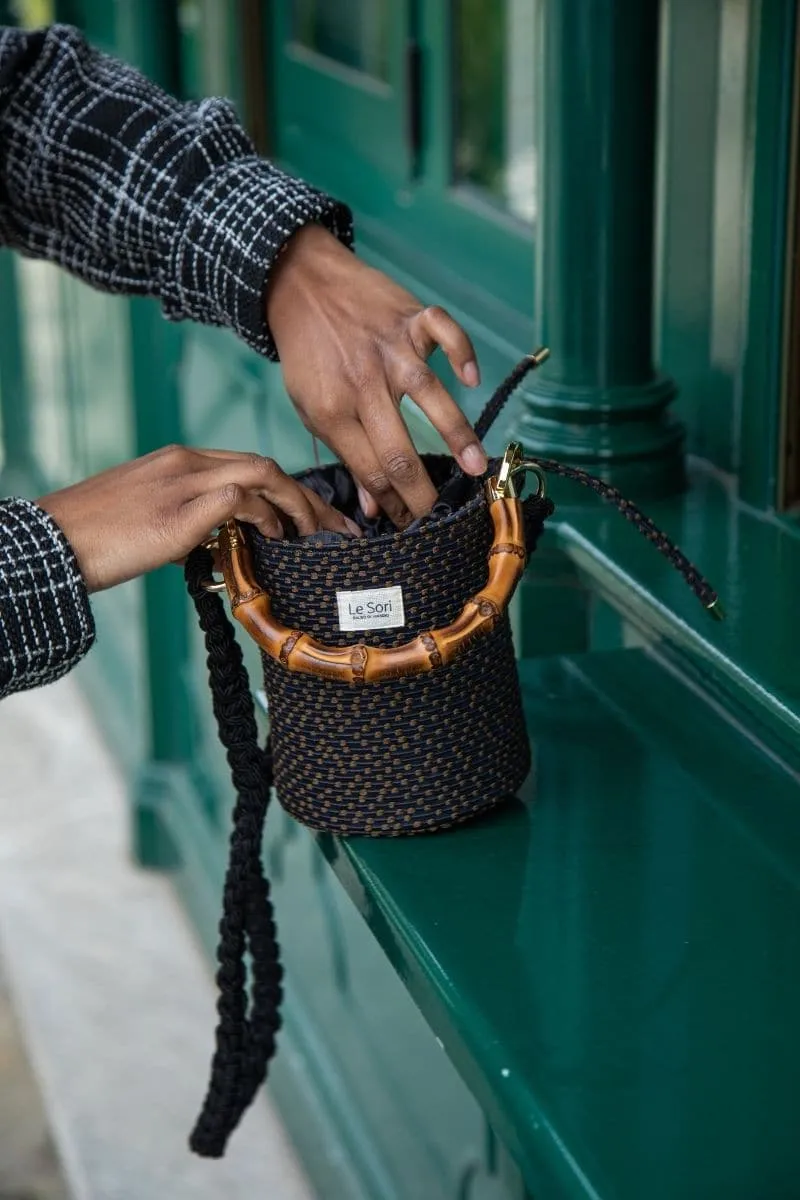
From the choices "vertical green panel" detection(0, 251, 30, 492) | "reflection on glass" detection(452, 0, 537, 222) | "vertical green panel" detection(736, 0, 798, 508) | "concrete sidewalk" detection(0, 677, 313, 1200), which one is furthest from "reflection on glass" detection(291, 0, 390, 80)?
"vertical green panel" detection(0, 251, 30, 492)

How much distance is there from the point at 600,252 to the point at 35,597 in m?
0.57

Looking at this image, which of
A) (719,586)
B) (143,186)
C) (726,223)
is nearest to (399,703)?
(719,586)

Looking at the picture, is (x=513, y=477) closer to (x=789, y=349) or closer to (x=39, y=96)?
(x=789, y=349)

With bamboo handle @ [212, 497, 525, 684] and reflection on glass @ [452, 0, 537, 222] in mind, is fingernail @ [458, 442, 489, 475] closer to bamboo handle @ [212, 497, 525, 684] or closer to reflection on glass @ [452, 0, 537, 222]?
bamboo handle @ [212, 497, 525, 684]

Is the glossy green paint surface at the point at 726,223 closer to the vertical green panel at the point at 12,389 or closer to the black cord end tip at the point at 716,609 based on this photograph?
the black cord end tip at the point at 716,609

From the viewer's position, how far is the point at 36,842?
3.08 meters

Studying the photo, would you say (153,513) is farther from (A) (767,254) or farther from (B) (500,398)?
(A) (767,254)

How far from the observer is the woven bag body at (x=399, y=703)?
0.92 m

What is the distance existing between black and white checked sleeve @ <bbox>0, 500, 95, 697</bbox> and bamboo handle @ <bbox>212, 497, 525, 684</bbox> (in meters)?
0.09

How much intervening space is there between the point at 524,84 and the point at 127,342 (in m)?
1.02

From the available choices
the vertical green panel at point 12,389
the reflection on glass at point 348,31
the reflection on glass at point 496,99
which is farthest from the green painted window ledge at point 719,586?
the vertical green panel at point 12,389

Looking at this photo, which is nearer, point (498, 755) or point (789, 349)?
point (498, 755)

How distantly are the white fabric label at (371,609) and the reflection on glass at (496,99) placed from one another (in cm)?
93

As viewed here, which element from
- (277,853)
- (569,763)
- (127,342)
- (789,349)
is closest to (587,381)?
(789,349)
